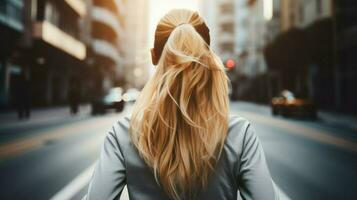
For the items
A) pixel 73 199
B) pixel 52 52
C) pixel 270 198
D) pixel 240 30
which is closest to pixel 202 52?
pixel 270 198

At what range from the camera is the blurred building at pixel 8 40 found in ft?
83.8

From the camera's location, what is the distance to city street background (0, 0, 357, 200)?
740 cm

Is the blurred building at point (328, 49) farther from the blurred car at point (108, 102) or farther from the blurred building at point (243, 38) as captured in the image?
the blurred building at point (243, 38)

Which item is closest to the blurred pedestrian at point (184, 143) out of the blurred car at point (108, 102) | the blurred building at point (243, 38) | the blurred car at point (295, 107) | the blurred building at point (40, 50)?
the blurred building at point (40, 50)

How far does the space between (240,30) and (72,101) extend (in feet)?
171

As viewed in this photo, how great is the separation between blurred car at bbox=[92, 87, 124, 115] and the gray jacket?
2671 cm

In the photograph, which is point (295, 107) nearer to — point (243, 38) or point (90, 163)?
point (90, 163)

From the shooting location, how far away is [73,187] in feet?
20.5

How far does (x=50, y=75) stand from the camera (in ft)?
127

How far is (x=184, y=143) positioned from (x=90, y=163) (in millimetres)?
7345

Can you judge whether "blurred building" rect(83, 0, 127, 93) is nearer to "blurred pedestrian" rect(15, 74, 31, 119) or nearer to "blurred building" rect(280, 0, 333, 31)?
"blurred building" rect(280, 0, 333, 31)

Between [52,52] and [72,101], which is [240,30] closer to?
[52,52]

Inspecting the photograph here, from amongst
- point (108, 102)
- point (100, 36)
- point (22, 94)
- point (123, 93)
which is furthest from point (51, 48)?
point (100, 36)

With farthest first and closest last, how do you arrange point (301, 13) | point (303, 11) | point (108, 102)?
point (301, 13)
point (303, 11)
point (108, 102)
